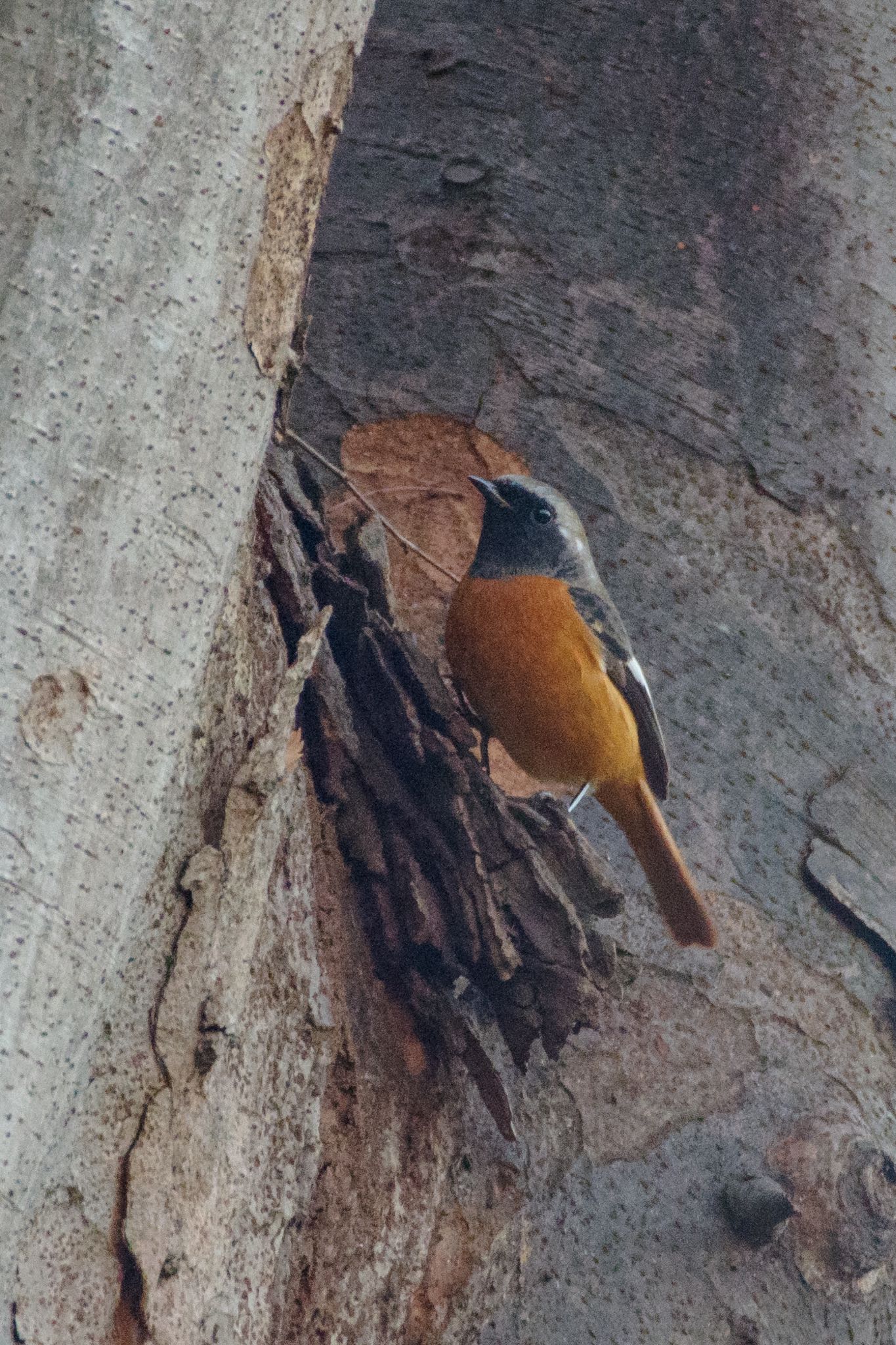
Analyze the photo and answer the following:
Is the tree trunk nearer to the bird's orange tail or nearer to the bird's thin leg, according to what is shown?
the bird's orange tail

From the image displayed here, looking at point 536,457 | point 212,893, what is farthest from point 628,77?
point 212,893

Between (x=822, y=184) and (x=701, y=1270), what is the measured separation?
2.02 meters

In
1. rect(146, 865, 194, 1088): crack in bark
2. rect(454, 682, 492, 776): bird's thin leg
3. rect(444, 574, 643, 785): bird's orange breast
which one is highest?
rect(146, 865, 194, 1088): crack in bark

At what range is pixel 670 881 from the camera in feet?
7.13

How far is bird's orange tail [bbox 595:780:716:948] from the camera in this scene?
2.17 m

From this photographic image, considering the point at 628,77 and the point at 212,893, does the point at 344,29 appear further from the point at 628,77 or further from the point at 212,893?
the point at 628,77

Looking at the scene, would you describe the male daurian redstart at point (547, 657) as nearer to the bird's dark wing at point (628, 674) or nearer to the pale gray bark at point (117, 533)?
the bird's dark wing at point (628, 674)

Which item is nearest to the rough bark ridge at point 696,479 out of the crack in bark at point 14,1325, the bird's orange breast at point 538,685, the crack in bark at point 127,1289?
the bird's orange breast at point 538,685

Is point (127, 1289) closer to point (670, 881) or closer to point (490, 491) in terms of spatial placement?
point (670, 881)

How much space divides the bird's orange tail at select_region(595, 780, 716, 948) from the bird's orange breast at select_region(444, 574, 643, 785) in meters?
0.35

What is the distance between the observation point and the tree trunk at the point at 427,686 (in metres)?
1.27

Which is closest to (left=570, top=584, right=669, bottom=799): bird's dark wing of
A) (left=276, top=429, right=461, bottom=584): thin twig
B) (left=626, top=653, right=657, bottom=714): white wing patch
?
(left=626, top=653, right=657, bottom=714): white wing patch

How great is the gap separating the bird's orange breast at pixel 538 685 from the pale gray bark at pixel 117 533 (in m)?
1.38

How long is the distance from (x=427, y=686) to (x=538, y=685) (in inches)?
33.3
